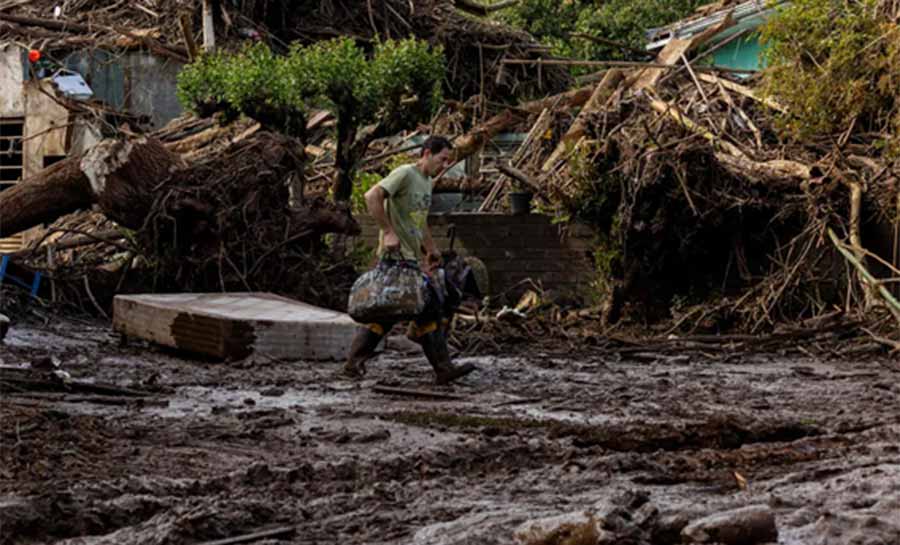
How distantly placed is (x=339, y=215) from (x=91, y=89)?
1133cm

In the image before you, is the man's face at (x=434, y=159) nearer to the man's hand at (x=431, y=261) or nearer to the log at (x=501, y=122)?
the man's hand at (x=431, y=261)

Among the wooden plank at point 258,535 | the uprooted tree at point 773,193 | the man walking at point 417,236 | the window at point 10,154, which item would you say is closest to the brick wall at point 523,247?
the uprooted tree at point 773,193

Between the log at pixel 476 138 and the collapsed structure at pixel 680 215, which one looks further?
the log at pixel 476 138

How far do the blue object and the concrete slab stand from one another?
3081mm

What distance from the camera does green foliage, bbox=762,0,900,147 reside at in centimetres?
1486

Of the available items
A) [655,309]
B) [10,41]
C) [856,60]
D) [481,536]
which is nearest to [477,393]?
[481,536]

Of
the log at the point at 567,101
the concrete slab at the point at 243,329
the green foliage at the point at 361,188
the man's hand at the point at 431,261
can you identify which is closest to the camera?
the man's hand at the point at 431,261

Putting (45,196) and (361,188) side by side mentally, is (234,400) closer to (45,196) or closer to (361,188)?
(45,196)

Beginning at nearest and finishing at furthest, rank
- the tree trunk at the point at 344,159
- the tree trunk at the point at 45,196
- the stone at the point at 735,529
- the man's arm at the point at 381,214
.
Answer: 1. the stone at the point at 735,529
2. the man's arm at the point at 381,214
3. the tree trunk at the point at 45,196
4. the tree trunk at the point at 344,159

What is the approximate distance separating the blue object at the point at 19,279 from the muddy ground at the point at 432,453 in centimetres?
362

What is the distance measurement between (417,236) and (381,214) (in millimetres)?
408

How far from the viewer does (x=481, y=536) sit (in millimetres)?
4895

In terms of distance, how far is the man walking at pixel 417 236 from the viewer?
9.98 meters

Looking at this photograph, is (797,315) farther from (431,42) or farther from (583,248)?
(431,42)
